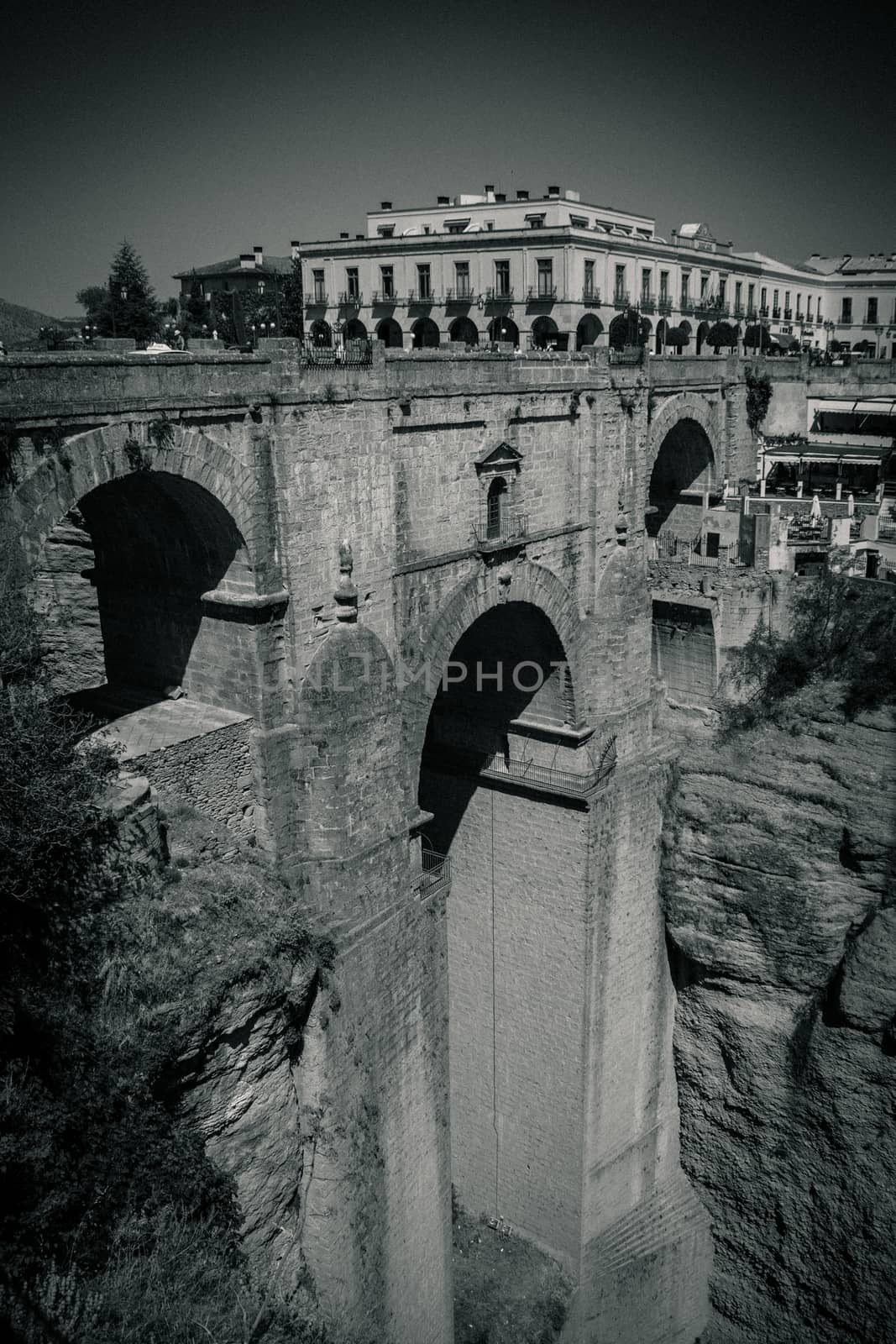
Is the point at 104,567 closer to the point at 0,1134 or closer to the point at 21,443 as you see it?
the point at 21,443

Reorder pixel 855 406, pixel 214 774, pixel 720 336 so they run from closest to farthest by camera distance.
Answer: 1. pixel 214 774
2. pixel 855 406
3. pixel 720 336

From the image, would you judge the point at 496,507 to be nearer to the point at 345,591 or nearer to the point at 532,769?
the point at 345,591

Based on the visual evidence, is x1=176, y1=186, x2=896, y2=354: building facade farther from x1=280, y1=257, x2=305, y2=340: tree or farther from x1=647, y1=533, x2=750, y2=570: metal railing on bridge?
x1=647, y1=533, x2=750, y2=570: metal railing on bridge

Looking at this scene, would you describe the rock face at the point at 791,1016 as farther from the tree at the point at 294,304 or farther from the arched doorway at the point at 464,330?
the tree at the point at 294,304

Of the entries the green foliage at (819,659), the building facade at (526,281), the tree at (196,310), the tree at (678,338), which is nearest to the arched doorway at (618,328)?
the building facade at (526,281)

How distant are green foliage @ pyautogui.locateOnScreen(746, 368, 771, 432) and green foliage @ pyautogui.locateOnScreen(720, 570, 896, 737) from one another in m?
6.91

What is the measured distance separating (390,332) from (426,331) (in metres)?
1.78

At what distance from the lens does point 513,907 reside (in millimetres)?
20266

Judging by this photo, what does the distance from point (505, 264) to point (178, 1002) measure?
34.8 m

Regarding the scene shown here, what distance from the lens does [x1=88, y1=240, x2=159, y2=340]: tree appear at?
3681cm

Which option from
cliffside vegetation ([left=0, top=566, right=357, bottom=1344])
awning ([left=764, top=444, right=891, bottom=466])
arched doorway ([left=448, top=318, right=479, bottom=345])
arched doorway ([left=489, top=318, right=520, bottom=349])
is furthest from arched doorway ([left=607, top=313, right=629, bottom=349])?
cliffside vegetation ([left=0, top=566, right=357, bottom=1344])

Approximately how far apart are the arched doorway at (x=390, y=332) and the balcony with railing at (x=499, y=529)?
26962mm

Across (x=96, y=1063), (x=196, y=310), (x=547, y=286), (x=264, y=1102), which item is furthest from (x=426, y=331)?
(x=96, y=1063)

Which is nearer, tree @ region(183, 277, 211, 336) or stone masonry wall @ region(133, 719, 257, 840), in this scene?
stone masonry wall @ region(133, 719, 257, 840)
